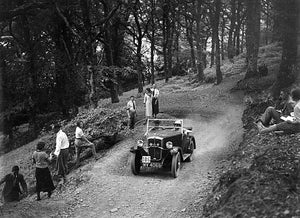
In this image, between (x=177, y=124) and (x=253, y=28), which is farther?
(x=253, y=28)

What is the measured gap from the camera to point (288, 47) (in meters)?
17.9

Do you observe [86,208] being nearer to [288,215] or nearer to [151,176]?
[151,176]

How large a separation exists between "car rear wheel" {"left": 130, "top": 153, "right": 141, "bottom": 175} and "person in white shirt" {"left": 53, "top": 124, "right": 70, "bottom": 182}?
241 centimetres

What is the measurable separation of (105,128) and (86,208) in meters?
6.74

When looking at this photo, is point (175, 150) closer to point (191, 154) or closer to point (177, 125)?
point (177, 125)

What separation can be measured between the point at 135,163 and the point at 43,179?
10.1 feet

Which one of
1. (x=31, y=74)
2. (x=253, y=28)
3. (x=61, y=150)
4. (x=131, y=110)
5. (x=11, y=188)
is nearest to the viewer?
(x=11, y=188)

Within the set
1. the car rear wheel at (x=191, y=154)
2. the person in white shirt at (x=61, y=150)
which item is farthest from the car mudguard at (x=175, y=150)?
the person in white shirt at (x=61, y=150)


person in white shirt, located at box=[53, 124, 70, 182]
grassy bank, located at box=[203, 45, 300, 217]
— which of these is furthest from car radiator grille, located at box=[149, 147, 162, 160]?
grassy bank, located at box=[203, 45, 300, 217]

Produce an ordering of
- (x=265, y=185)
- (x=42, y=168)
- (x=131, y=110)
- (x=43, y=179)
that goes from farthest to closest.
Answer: (x=131, y=110)
(x=43, y=179)
(x=42, y=168)
(x=265, y=185)

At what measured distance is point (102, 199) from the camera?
11367 millimetres

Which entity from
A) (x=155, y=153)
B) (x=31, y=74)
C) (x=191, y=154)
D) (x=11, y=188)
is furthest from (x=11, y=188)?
(x=31, y=74)

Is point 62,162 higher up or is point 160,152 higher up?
point 160,152

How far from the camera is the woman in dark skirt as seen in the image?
1162cm
